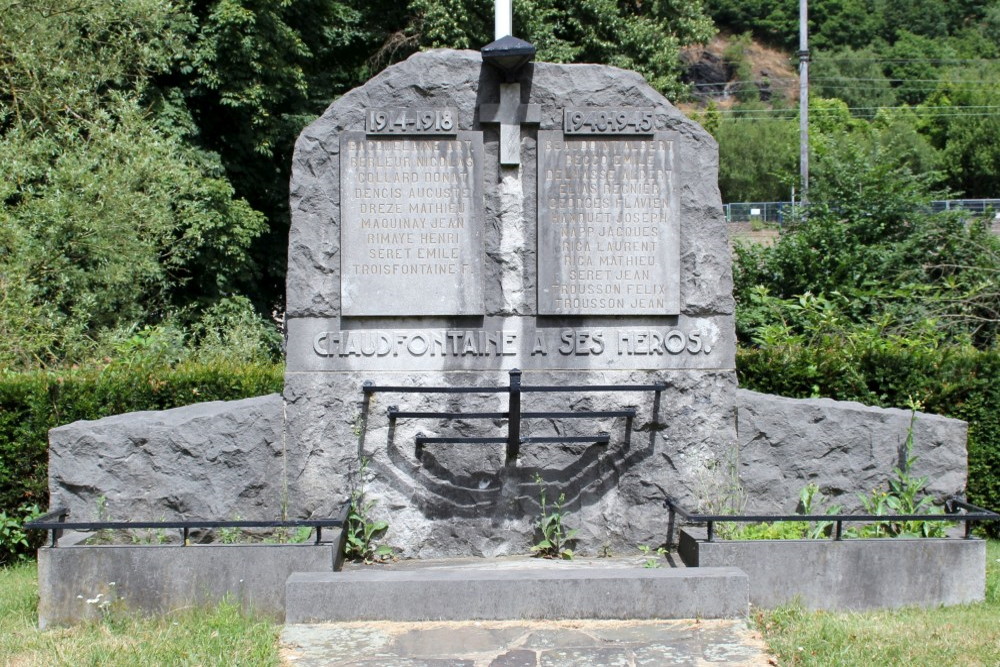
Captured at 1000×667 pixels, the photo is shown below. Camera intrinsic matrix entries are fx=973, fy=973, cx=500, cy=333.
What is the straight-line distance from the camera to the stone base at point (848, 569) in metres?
4.97

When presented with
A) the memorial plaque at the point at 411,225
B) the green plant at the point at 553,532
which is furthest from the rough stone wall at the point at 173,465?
the green plant at the point at 553,532

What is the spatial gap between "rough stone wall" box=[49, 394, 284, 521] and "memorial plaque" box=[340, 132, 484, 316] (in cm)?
91

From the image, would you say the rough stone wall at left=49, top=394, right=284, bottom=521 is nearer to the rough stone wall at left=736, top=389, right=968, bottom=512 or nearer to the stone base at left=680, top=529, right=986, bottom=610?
the stone base at left=680, top=529, right=986, bottom=610

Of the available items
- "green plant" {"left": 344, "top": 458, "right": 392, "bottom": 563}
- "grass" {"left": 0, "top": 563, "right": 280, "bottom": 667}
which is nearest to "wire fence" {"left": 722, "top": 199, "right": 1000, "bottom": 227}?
"green plant" {"left": 344, "top": 458, "right": 392, "bottom": 563}

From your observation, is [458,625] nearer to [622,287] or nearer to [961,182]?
[622,287]

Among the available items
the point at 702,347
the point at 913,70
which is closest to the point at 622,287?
the point at 702,347

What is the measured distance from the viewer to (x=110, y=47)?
13.1 m

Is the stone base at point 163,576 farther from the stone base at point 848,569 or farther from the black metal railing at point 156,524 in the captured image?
the stone base at point 848,569

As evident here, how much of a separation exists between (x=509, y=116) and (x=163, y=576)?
3.11m

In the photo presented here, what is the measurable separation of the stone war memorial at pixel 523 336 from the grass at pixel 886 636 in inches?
36.7

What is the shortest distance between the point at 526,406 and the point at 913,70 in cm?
6940

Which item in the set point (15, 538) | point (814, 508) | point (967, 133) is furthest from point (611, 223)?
point (967, 133)

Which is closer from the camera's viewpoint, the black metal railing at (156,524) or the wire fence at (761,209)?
the black metal railing at (156,524)

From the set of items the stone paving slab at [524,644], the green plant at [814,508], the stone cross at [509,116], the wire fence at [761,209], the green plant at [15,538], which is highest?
the wire fence at [761,209]
